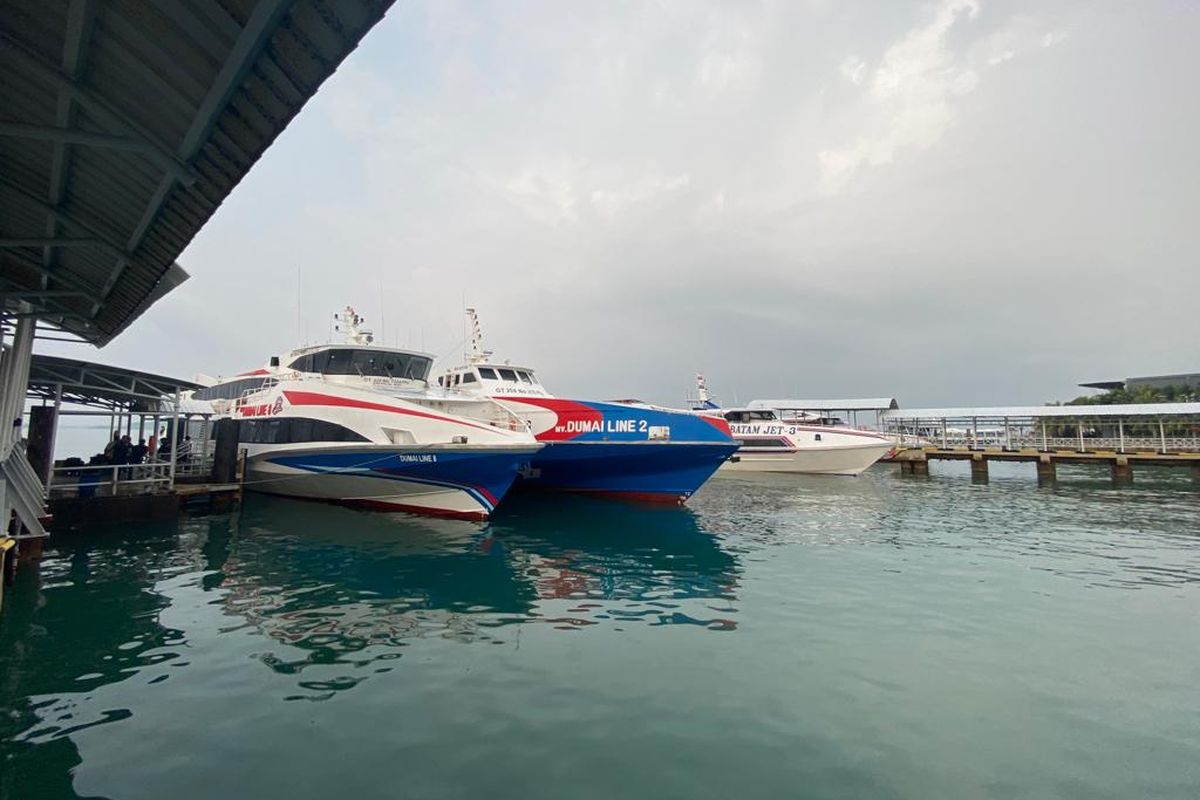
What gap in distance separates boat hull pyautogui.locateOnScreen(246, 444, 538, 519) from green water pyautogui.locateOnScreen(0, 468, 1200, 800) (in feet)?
9.50

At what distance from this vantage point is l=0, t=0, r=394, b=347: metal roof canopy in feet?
11.5

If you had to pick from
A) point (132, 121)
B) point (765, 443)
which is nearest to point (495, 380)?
point (132, 121)

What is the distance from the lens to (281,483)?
18156mm

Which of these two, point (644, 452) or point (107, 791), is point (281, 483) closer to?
point (644, 452)

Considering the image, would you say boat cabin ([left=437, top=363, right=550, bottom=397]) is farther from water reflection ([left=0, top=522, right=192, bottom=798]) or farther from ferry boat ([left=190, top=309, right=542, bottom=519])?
water reflection ([left=0, top=522, right=192, bottom=798])

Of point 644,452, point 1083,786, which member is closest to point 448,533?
point 644,452

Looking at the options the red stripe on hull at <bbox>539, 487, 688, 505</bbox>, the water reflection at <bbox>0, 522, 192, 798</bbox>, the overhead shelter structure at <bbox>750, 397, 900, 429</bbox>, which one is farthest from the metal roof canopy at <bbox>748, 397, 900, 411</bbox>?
the water reflection at <bbox>0, 522, 192, 798</bbox>

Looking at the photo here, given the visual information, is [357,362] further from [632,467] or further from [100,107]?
[100,107]

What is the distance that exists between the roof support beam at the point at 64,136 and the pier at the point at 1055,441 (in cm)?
3575

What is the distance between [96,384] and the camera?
1454 centimetres

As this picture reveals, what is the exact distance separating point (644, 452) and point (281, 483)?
38.4 ft

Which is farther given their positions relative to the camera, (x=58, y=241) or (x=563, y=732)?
(x=58, y=241)

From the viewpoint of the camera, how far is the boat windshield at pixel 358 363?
1752 cm

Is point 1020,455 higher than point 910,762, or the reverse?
point 1020,455
